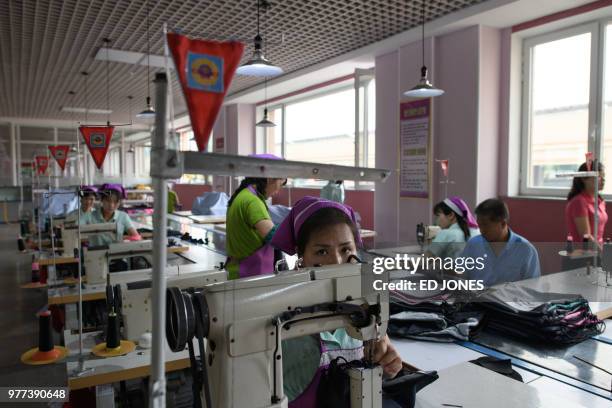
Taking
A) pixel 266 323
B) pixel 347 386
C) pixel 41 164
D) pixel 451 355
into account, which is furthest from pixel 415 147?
pixel 41 164

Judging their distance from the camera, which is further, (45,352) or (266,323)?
(45,352)

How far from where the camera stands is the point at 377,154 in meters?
5.54

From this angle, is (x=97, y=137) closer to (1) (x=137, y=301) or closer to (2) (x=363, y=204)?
(1) (x=137, y=301)

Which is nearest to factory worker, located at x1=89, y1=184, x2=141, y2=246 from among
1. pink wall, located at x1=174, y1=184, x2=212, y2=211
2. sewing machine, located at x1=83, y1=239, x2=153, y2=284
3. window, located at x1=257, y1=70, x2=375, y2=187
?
sewing machine, located at x1=83, y1=239, x2=153, y2=284

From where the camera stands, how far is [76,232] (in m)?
3.70

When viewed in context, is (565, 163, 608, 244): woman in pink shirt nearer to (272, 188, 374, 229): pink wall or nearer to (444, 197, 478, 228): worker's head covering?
(444, 197, 478, 228): worker's head covering

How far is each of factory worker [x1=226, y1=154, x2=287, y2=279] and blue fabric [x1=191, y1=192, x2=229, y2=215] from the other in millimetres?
4984

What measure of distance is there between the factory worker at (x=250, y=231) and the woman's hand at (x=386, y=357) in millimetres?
1249

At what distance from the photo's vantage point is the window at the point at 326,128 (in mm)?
6672

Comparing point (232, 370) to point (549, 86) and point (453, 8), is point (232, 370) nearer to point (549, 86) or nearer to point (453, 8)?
point (453, 8)

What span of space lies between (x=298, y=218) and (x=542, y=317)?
957mm

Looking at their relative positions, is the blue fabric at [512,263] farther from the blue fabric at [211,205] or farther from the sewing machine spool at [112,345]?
the blue fabric at [211,205]

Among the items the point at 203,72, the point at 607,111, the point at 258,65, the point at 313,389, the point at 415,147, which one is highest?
the point at 258,65

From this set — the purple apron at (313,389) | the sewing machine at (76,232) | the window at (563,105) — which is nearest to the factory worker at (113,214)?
the sewing machine at (76,232)
